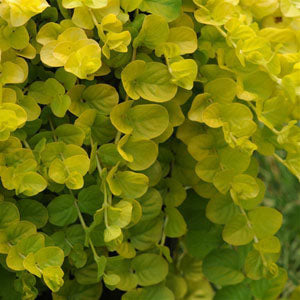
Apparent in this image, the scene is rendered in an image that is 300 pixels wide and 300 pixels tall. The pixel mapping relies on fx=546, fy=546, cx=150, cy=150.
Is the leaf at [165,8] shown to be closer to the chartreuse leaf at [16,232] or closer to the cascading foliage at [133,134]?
the cascading foliage at [133,134]

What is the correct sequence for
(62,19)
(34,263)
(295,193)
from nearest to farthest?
(34,263) < (62,19) < (295,193)

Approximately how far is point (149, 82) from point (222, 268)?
9.7 inches

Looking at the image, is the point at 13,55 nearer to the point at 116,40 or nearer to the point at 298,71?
the point at 116,40

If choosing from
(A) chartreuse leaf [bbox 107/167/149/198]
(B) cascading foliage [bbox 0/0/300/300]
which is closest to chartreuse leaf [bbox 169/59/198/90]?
(B) cascading foliage [bbox 0/0/300/300]

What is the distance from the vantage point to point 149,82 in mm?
558

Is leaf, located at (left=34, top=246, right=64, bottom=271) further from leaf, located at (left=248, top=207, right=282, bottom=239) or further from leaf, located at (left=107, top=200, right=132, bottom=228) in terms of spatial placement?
leaf, located at (left=248, top=207, right=282, bottom=239)

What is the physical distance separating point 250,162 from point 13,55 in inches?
11.2

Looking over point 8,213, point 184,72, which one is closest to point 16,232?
point 8,213

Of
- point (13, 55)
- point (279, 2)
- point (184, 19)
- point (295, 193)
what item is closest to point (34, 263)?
point (13, 55)

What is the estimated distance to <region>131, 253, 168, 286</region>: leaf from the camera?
24.2 inches

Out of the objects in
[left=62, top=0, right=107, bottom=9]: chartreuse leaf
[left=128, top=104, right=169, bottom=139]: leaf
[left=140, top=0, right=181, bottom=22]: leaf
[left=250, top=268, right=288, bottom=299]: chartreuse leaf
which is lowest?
[left=250, top=268, right=288, bottom=299]: chartreuse leaf

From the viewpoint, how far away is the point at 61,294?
2.02 ft

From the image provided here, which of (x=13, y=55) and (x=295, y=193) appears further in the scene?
(x=295, y=193)

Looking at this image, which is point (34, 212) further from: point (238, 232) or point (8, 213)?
point (238, 232)
